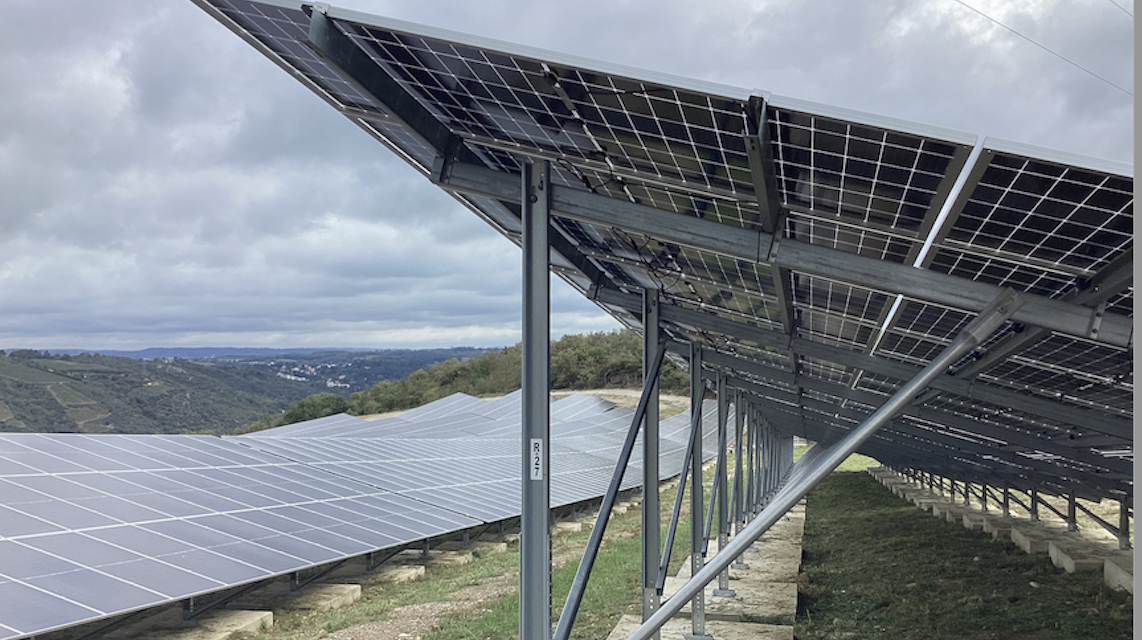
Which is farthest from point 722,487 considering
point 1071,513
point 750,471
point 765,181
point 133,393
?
point 133,393

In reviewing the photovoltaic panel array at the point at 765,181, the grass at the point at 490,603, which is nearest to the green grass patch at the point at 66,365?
the grass at the point at 490,603

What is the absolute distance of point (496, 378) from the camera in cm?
10600

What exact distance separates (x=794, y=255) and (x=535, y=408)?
2.06m

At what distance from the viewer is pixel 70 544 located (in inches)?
509

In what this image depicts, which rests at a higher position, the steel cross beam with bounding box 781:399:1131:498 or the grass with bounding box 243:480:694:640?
the steel cross beam with bounding box 781:399:1131:498

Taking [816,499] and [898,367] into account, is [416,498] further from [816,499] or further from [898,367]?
[816,499]

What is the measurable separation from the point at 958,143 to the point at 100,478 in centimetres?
1647

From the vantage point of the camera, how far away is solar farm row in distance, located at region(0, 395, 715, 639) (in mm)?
11867

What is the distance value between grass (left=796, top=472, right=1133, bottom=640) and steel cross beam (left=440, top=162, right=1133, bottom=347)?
833 cm

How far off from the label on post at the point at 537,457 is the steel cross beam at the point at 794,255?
159 centimetres

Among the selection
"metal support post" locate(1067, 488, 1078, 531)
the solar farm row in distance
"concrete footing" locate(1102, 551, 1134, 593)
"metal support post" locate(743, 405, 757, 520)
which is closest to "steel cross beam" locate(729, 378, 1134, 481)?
"concrete footing" locate(1102, 551, 1134, 593)

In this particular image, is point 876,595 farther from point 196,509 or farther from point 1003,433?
point 196,509

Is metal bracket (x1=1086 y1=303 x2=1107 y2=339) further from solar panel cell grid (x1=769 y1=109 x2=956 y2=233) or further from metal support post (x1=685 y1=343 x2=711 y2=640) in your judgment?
metal support post (x1=685 y1=343 x2=711 y2=640)

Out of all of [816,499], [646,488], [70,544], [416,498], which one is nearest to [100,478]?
[70,544]
